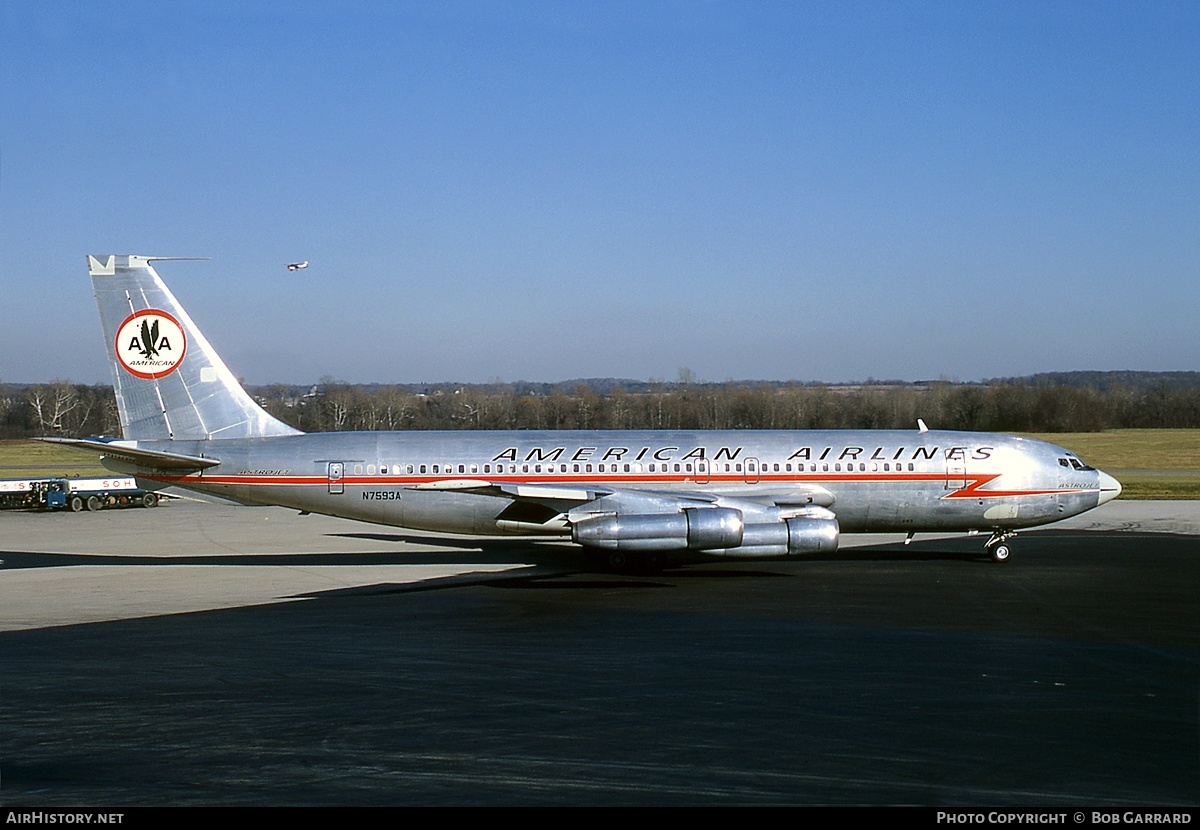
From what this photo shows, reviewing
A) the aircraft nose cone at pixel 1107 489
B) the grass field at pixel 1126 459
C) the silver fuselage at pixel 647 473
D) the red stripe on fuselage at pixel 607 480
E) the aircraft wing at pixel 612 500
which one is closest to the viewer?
the aircraft wing at pixel 612 500

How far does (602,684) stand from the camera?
1688 cm

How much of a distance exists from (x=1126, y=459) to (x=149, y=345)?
89.5m

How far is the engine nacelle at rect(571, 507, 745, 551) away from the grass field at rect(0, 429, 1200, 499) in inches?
1547

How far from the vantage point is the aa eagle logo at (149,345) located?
32.6 m

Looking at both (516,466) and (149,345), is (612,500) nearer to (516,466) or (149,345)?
(516,466)

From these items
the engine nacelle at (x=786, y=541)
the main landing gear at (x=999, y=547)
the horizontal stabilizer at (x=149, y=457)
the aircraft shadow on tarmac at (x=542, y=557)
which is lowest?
the aircraft shadow on tarmac at (x=542, y=557)

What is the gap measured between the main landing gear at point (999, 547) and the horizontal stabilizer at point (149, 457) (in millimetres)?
23587

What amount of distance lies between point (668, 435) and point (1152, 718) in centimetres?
2015

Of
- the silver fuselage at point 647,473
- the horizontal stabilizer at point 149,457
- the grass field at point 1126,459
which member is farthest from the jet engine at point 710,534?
the grass field at point 1126,459

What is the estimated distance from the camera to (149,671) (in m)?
18.1

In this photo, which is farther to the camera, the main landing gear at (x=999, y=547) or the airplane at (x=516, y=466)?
the main landing gear at (x=999, y=547)

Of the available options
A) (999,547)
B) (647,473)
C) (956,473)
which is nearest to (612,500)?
(647,473)

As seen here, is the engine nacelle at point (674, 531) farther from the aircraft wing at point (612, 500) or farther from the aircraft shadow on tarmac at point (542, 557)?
the aircraft shadow on tarmac at point (542, 557)

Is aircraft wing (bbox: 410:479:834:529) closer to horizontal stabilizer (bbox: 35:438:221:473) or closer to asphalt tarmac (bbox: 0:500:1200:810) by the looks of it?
asphalt tarmac (bbox: 0:500:1200:810)
